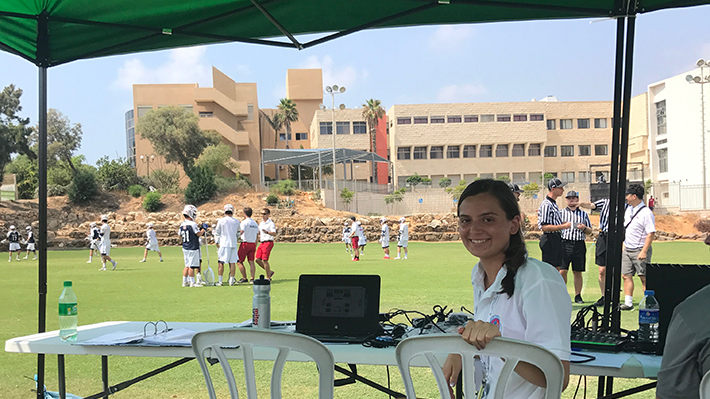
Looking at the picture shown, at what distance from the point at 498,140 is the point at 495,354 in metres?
65.0

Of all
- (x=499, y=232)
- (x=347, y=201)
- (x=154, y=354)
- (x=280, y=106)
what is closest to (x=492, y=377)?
(x=499, y=232)

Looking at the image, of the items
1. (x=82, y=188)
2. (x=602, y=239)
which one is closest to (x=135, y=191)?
(x=82, y=188)

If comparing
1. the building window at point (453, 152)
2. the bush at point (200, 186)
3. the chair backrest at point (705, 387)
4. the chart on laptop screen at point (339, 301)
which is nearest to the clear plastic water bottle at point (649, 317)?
the chair backrest at point (705, 387)

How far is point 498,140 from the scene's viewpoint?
212 feet

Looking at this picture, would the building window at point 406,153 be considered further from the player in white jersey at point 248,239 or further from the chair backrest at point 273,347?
the chair backrest at point 273,347

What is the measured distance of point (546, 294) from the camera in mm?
1858

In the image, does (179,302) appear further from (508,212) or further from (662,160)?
(662,160)

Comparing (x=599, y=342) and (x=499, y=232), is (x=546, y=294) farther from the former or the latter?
(x=599, y=342)

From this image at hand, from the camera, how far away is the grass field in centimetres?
502

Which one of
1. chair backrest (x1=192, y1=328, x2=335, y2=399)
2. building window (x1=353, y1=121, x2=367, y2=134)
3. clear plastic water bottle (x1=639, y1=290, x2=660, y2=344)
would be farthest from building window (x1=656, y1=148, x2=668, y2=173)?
chair backrest (x1=192, y1=328, x2=335, y2=399)

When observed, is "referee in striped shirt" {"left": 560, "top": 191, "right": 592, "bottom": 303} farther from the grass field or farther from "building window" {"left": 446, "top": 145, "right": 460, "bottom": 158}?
"building window" {"left": 446, "top": 145, "right": 460, "bottom": 158}

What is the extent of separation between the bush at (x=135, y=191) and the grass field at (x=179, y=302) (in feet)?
111

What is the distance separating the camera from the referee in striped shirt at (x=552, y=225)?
8.64 m

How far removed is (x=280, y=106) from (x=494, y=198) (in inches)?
2821
